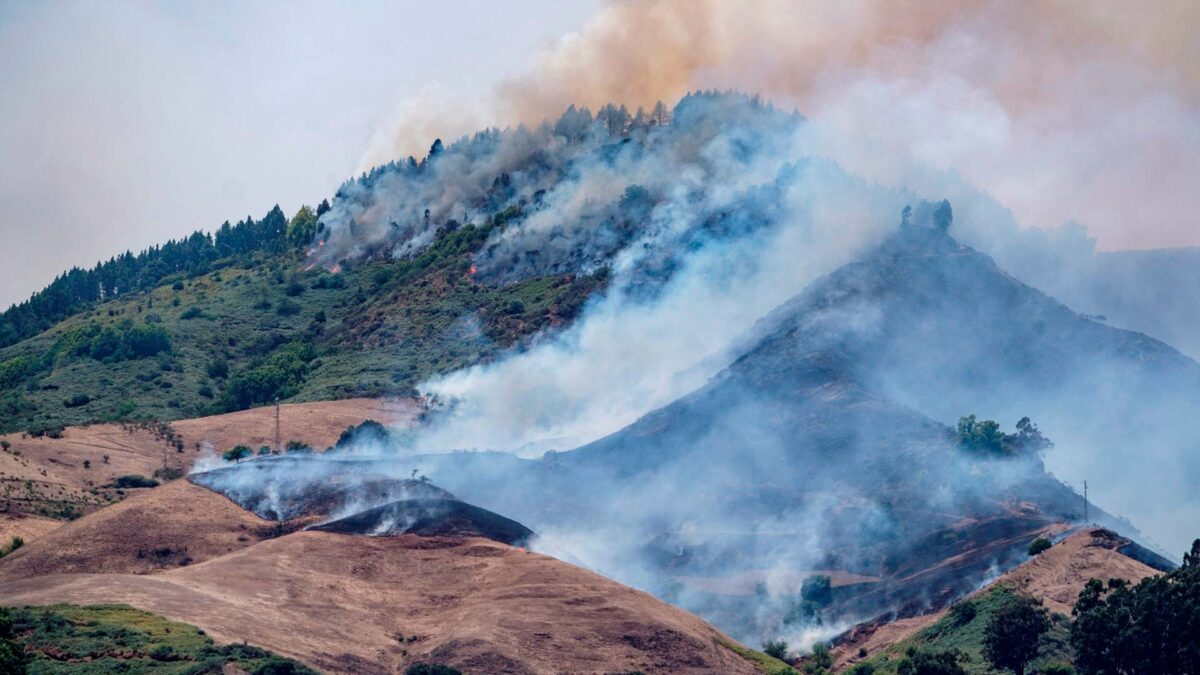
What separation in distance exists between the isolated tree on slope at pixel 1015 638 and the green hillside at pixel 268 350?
8620 cm

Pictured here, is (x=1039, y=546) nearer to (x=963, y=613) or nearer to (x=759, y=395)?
(x=963, y=613)

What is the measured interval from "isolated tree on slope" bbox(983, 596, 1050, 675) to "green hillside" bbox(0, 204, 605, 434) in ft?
283

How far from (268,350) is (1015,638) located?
12156 centimetres

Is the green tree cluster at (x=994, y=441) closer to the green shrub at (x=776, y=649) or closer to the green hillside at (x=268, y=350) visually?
the green shrub at (x=776, y=649)

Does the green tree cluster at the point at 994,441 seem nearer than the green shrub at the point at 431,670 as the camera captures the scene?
No

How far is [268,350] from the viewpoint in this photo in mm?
189375

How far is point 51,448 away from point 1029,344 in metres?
100

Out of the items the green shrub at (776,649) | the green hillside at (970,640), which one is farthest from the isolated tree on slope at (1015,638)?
the green shrub at (776,649)

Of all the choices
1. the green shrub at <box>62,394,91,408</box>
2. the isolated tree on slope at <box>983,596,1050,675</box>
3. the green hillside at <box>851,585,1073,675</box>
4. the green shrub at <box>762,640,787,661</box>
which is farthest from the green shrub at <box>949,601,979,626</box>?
the green shrub at <box>62,394,91,408</box>

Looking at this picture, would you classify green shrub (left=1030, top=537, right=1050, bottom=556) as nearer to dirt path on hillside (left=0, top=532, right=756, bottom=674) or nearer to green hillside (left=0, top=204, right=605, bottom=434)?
dirt path on hillside (left=0, top=532, right=756, bottom=674)

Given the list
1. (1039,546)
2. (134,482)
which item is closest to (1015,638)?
(1039,546)

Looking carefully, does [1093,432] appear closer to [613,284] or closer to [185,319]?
[613,284]

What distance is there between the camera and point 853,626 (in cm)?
11025

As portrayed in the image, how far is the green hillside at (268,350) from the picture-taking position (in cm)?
16538
